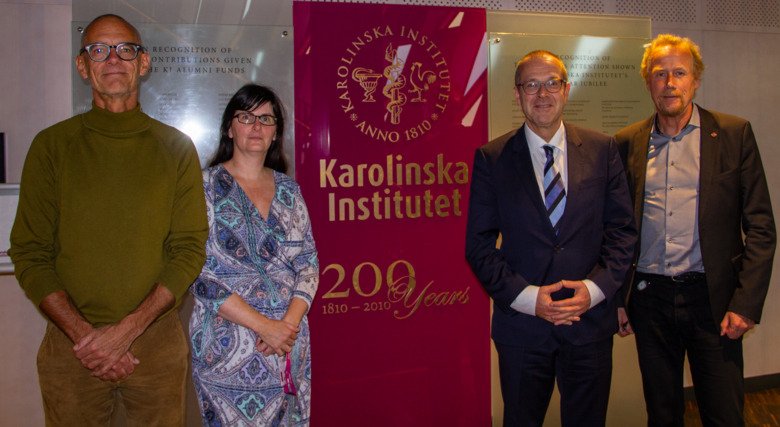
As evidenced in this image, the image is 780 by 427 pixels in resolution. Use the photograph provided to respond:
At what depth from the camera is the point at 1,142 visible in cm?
308

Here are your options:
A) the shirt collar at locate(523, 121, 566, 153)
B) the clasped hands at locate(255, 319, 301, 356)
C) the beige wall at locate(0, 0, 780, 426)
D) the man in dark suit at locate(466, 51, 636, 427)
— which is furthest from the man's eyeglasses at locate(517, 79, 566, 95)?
the beige wall at locate(0, 0, 780, 426)

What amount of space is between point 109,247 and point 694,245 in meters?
2.23

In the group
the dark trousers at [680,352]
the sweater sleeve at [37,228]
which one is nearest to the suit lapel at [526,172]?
the dark trousers at [680,352]

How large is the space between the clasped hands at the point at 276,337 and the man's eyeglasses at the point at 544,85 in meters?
1.27

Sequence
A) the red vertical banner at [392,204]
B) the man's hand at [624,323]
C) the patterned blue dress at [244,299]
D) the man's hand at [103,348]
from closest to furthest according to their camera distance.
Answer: the man's hand at [103,348], the patterned blue dress at [244,299], the man's hand at [624,323], the red vertical banner at [392,204]

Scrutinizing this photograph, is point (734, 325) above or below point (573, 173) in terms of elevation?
below

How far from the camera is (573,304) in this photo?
2178mm

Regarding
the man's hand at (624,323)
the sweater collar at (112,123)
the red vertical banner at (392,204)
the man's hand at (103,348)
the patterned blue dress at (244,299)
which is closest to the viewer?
the man's hand at (103,348)

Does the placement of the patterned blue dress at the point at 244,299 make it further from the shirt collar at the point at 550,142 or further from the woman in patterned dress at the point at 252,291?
the shirt collar at the point at 550,142

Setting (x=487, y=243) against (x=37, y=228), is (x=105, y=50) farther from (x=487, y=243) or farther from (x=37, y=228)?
(x=487, y=243)

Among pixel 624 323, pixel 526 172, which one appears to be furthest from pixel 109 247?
pixel 624 323

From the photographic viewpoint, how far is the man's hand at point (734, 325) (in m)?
2.31

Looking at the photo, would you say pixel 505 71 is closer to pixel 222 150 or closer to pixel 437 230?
pixel 437 230

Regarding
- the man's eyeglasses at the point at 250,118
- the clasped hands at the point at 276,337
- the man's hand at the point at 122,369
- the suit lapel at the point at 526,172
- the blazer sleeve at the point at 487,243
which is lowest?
the man's hand at the point at 122,369
